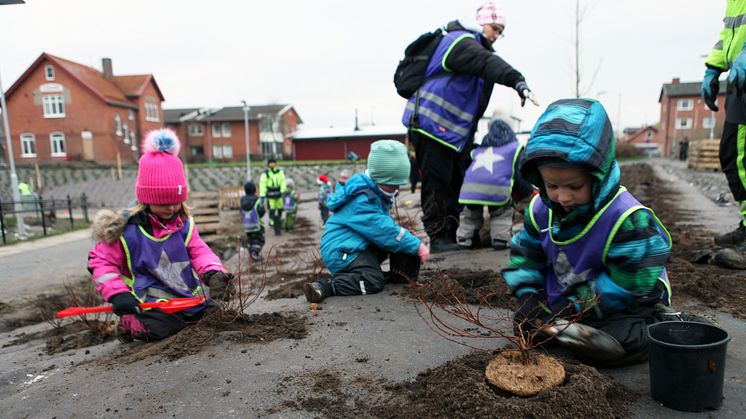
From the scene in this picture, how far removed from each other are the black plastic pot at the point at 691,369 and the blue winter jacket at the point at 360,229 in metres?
2.30

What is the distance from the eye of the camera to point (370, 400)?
2203 mm

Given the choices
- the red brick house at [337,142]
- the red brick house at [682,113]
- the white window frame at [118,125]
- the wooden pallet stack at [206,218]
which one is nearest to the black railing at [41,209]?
the wooden pallet stack at [206,218]

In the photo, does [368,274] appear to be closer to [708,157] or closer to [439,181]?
[439,181]

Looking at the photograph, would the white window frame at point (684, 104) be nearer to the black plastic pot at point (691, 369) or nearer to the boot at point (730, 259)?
A: the boot at point (730, 259)

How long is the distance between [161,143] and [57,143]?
163ft

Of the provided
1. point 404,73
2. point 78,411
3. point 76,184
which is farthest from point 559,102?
point 76,184

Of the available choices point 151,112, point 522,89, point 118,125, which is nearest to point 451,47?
point 522,89

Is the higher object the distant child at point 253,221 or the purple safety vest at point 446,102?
the purple safety vest at point 446,102

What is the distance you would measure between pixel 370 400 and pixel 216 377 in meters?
0.87

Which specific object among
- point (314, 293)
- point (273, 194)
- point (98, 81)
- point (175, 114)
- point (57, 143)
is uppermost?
point (98, 81)

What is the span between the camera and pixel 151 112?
51.6 metres

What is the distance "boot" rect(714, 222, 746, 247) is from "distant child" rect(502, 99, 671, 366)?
2.46 meters

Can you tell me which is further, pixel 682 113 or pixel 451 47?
pixel 682 113

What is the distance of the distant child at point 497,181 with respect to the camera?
17.9 feet
